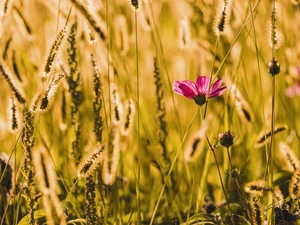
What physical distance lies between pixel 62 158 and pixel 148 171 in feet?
0.86

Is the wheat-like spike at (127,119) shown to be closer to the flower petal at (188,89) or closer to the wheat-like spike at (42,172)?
the flower petal at (188,89)

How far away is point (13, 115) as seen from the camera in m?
1.13

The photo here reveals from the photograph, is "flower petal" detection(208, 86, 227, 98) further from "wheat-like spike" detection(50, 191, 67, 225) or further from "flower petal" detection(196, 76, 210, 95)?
"wheat-like spike" detection(50, 191, 67, 225)

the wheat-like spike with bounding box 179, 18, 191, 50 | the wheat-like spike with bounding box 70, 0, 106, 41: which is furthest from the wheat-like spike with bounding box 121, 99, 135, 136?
the wheat-like spike with bounding box 179, 18, 191, 50

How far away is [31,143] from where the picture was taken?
101cm

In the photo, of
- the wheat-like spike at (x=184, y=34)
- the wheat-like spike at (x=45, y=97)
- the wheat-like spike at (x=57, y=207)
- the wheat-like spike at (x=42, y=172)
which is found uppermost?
the wheat-like spike at (x=184, y=34)

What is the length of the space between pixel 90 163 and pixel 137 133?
0.28m

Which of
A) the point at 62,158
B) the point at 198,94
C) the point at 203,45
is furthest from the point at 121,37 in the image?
the point at 198,94

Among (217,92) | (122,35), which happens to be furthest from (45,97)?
(122,35)

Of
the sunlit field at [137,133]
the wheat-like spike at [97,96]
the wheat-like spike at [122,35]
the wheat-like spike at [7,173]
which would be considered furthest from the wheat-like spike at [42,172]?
the wheat-like spike at [122,35]

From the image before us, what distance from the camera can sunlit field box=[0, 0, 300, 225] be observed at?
40.3 inches

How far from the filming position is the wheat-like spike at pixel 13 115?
1.12 metres

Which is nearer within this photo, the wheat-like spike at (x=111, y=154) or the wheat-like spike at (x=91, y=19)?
the wheat-like spike at (x=111, y=154)

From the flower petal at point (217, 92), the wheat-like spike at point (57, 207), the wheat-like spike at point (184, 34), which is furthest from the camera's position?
the wheat-like spike at point (184, 34)
